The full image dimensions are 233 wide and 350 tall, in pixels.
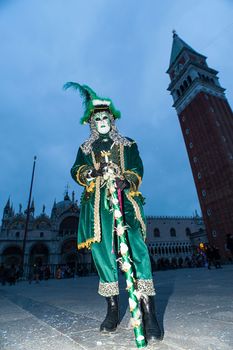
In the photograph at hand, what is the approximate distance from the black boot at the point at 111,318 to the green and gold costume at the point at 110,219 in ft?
0.23

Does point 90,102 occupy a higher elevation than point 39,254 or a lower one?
lower

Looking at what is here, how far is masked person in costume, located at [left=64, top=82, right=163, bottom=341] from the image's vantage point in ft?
6.35

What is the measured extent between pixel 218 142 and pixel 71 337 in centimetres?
3179

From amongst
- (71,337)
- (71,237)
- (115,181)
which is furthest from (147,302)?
(71,237)

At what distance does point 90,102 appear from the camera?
2.65 metres

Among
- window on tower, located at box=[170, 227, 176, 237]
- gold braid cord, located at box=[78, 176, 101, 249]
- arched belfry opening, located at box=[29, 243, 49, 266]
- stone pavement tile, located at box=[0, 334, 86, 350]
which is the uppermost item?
window on tower, located at box=[170, 227, 176, 237]

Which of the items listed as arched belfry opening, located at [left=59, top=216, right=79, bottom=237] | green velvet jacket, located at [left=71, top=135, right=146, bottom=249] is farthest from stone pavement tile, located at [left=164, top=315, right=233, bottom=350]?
arched belfry opening, located at [left=59, top=216, right=79, bottom=237]

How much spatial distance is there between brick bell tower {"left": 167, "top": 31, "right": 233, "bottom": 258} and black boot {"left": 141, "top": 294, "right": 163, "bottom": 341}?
1123 inches

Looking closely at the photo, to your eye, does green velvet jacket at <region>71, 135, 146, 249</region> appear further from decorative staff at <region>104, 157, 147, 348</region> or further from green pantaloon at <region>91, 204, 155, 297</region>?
decorative staff at <region>104, 157, 147, 348</region>

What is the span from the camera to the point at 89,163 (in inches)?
105

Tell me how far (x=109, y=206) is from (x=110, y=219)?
13 centimetres

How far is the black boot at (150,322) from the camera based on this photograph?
61.2 inches

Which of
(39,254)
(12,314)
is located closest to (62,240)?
(39,254)

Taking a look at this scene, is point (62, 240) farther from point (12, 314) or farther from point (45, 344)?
point (45, 344)
